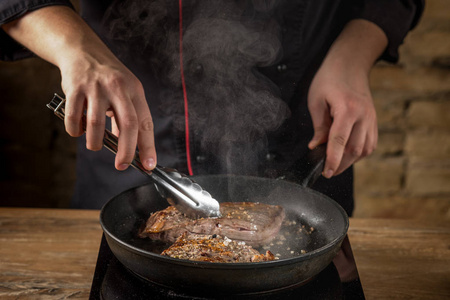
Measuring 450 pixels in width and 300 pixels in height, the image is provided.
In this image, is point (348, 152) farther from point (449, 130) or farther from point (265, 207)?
point (449, 130)

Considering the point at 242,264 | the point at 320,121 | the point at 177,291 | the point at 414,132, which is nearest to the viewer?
the point at 242,264

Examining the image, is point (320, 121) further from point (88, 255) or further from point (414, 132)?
point (414, 132)

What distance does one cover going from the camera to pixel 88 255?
1363 mm

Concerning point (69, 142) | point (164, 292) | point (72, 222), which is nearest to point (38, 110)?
point (69, 142)

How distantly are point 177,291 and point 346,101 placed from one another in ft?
2.93

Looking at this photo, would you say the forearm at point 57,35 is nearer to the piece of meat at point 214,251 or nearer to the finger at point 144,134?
the finger at point 144,134

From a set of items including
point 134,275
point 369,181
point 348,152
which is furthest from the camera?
point 369,181

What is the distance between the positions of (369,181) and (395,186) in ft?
0.59

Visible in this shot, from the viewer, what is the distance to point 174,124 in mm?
1719

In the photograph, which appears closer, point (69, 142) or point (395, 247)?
point (395, 247)

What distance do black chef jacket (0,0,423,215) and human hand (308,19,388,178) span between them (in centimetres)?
9

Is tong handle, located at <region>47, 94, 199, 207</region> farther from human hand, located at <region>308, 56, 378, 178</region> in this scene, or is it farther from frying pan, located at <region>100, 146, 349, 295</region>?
human hand, located at <region>308, 56, 378, 178</region>

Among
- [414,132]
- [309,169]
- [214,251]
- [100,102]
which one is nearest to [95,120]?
[100,102]

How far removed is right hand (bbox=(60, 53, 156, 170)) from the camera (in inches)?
41.3
